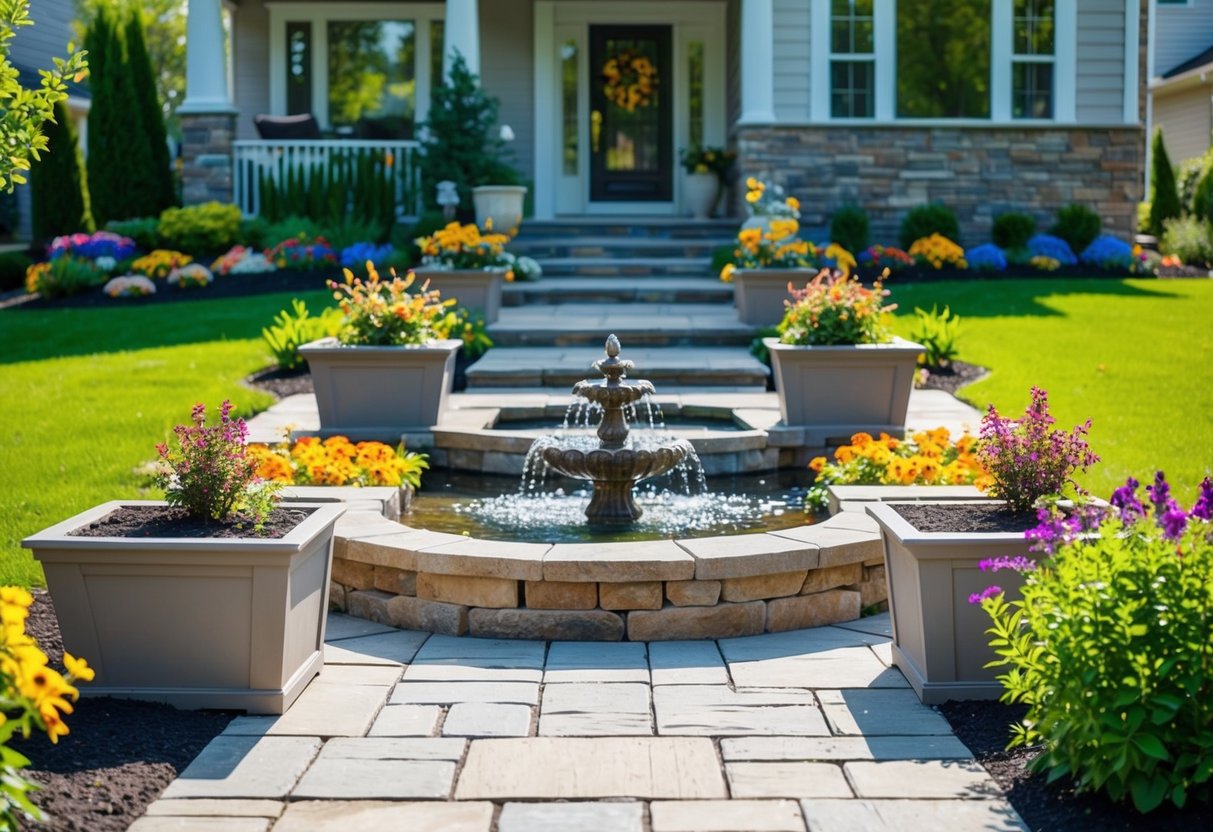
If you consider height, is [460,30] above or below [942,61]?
above

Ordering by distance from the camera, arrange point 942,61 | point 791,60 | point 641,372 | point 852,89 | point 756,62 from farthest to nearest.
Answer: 1. point 942,61
2. point 852,89
3. point 791,60
4. point 756,62
5. point 641,372

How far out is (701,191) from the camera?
14680 millimetres

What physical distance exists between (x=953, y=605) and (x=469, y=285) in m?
6.89

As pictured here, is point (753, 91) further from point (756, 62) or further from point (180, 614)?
point (180, 614)

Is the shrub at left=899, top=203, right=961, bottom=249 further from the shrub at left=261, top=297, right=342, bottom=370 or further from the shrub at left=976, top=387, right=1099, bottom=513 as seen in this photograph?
the shrub at left=976, top=387, right=1099, bottom=513

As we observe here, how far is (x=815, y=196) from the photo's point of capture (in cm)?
1395

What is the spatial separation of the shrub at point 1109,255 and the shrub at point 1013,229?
25.8 inches

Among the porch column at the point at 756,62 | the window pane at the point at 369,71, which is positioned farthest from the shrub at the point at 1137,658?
the window pane at the point at 369,71

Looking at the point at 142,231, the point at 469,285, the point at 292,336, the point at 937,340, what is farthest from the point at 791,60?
the point at 292,336

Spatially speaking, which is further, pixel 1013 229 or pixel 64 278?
pixel 1013 229

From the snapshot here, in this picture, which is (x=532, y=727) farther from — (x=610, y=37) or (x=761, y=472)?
(x=610, y=37)

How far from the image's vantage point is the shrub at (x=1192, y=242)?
1545cm

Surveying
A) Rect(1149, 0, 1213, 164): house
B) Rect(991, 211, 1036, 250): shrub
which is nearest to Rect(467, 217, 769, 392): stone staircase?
Rect(991, 211, 1036, 250): shrub

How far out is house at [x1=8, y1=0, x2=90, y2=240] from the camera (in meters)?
20.7
